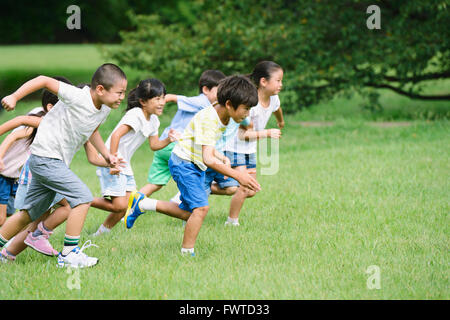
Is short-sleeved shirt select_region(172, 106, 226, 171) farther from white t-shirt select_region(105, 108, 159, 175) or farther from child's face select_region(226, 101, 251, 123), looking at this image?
white t-shirt select_region(105, 108, 159, 175)

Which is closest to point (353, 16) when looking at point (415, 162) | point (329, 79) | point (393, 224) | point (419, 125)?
point (329, 79)

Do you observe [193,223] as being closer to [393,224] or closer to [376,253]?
[376,253]

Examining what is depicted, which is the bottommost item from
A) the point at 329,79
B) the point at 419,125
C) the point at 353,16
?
the point at 419,125

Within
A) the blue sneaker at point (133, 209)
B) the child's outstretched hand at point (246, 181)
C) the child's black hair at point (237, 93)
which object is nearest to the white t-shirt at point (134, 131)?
the blue sneaker at point (133, 209)

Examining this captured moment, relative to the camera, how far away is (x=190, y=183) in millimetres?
4715

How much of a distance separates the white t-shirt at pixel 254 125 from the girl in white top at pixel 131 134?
0.73m

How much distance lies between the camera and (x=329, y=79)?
13.5m

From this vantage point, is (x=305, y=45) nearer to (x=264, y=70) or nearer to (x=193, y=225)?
(x=264, y=70)

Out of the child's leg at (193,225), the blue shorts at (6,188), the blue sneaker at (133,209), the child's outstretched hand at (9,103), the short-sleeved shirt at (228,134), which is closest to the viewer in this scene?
the child's outstretched hand at (9,103)

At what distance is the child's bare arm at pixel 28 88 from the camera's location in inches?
145

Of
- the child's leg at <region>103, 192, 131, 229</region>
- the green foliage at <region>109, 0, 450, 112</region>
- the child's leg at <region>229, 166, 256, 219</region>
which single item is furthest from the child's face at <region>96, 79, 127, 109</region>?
the green foliage at <region>109, 0, 450, 112</region>

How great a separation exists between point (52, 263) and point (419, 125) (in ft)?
30.5

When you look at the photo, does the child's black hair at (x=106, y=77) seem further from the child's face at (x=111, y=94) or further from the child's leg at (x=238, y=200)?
the child's leg at (x=238, y=200)

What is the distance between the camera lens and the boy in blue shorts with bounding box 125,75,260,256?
4448mm
